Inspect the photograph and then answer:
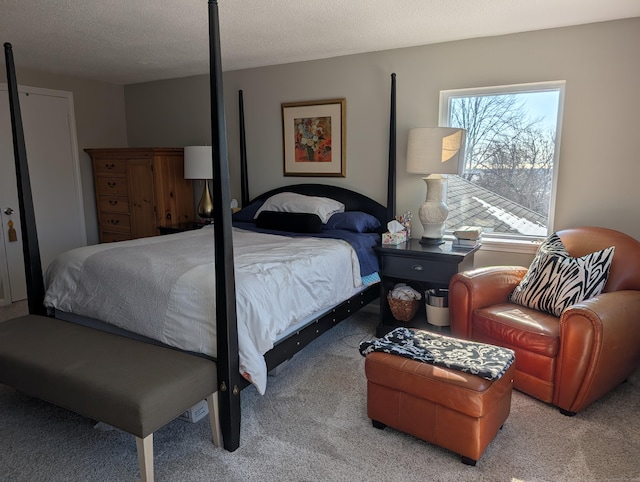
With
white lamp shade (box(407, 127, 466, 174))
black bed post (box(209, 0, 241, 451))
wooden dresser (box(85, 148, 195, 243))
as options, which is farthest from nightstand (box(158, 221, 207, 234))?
black bed post (box(209, 0, 241, 451))

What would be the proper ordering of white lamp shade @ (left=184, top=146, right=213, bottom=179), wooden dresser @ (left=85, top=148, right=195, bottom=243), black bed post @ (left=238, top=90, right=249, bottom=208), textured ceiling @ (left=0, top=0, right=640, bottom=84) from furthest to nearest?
wooden dresser @ (left=85, top=148, right=195, bottom=243)
black bed post @ (left=238, top=90, right=249, bottom=208)
white lamp shade @ (left=184, top=146, right=213, bottom=179)
textured ceiling @ (left=0, top=0, right=640, bottom=84)

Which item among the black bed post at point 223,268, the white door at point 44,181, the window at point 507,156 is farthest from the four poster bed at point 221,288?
the white door at point 44,181

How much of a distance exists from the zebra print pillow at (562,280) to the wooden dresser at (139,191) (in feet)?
11.2

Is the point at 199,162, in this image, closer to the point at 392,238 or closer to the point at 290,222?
the point at 290,222

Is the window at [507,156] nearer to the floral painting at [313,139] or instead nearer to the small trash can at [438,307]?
the small trash can at [438,307]

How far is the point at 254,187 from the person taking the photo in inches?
177

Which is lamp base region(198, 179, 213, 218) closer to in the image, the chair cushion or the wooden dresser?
the wooden dresser

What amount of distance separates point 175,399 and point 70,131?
3.99 metres

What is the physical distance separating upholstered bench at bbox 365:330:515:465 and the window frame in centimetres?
152

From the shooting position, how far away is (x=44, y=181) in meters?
4.56

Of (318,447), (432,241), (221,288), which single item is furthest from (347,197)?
(318,447)

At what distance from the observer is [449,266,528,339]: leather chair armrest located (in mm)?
2742

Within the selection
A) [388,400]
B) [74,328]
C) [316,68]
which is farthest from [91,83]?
[388,400]

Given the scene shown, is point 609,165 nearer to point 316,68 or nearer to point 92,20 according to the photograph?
point 316,68
